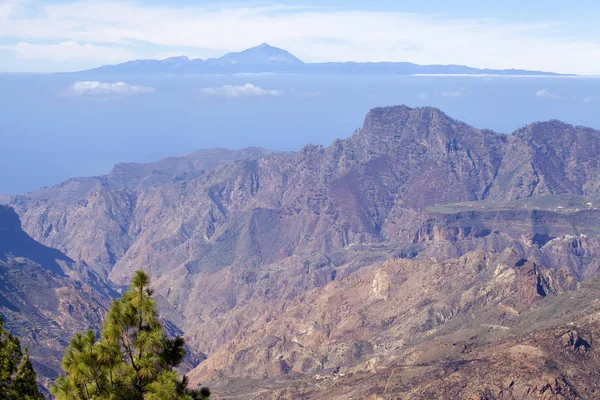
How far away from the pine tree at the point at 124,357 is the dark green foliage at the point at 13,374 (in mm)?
3906

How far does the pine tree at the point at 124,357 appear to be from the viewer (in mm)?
21672

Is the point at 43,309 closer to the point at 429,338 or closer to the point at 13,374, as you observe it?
the point at 429,338

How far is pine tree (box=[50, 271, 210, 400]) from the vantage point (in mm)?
21672

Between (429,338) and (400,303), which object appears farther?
(400,303)

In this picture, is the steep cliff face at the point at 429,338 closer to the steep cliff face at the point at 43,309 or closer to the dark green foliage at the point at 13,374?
the steep cliff face at the point at 43,309

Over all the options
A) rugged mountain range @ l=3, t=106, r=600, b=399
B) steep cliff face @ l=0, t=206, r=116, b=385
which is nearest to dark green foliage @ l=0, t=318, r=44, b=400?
rugged mountain range @ l=3, t=106, r=600, b=399

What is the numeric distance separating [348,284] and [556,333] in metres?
55.8

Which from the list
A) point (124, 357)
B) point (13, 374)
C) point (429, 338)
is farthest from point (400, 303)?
point (124, 357)

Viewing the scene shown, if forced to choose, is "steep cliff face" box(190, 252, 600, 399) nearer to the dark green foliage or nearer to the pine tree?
the dark green foliage

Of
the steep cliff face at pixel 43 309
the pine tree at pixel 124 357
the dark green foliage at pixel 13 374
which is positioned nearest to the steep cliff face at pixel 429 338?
the steep cliff face at pixel 43 309

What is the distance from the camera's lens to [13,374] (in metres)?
26.6

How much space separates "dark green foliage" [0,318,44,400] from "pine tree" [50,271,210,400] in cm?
391

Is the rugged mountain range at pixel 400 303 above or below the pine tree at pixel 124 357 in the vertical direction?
below

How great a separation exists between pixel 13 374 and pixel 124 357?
651 centimetres
